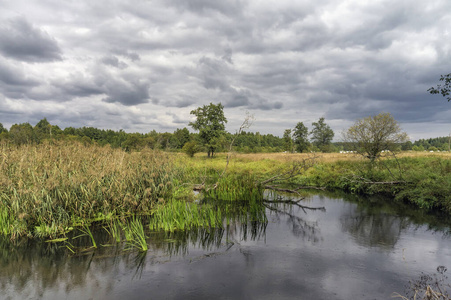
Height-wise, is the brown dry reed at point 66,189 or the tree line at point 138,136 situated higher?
the tree line at point 138,136

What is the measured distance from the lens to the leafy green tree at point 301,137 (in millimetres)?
87000

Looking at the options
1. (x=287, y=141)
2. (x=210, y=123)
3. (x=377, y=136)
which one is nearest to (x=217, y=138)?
(x=210, y=123)

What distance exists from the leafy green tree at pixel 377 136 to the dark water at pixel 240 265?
14169mm

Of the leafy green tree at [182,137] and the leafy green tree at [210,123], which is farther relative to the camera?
the leafy green tree at [182,137]

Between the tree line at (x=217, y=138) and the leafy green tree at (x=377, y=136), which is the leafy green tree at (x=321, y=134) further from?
the leafy green tree at (x=377, y=136)

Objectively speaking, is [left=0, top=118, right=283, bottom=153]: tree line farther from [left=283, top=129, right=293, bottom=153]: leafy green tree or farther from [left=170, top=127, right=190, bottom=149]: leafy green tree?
[left=283, top=129, right=293, bottom=153]: leafy green tree

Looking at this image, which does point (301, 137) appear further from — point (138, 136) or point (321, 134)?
point (138, 136)

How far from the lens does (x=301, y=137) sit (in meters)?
87.9

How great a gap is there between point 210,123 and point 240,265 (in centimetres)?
4429

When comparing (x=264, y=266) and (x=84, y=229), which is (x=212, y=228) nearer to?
(x=264, y=266)

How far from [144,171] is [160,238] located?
15.0 feet

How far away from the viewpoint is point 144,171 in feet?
44.0

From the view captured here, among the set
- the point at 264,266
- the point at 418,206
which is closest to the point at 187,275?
the point at 264,266

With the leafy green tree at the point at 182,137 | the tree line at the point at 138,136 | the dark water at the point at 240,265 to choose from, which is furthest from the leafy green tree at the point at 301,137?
the dark water at the point at 240,265
